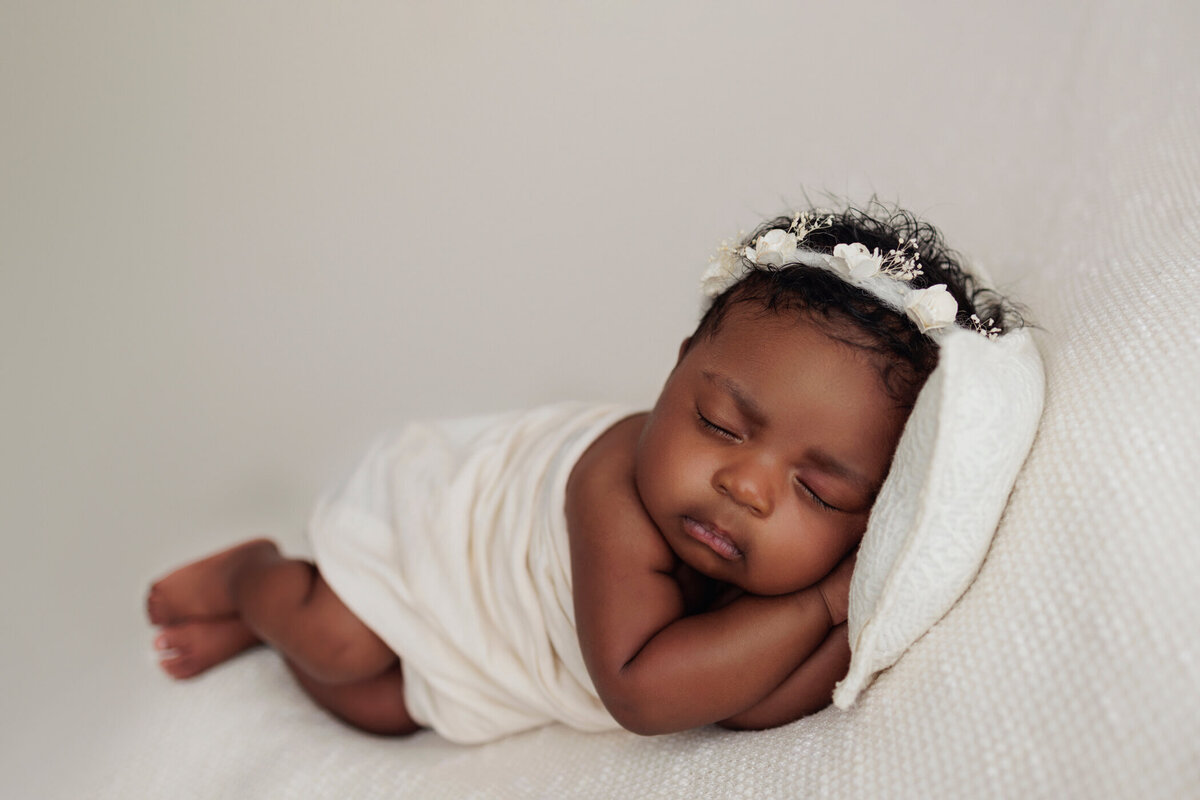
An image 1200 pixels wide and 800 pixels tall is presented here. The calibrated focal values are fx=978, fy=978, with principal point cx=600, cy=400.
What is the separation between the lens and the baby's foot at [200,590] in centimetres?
175

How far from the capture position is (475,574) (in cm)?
150

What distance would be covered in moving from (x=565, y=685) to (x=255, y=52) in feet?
6.63

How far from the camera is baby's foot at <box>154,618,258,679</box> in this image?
167cm

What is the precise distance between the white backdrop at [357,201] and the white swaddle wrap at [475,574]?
0.71 m

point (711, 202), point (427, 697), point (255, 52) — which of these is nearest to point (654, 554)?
point (427, 697)

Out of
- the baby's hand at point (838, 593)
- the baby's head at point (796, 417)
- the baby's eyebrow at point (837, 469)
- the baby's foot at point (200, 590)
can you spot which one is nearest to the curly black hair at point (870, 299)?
the baby's head at point (796, 417)

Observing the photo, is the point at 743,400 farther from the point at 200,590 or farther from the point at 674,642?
the point at 200,590

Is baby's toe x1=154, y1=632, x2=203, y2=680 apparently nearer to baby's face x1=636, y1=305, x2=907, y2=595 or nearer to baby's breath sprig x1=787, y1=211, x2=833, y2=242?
baby's face x1=636, y1=305, x2=907, y2=595

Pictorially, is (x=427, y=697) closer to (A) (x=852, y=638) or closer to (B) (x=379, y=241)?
(A) (x=852, y=638)

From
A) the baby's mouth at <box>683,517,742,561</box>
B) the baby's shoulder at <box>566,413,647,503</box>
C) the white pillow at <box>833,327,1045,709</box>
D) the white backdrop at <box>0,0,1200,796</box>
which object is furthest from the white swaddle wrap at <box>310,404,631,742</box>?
the white backdrop at <box>0,0,1200,796</box>

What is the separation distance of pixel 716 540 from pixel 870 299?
351 millimetres

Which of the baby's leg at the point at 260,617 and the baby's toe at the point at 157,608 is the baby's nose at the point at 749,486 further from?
the baby's toe at the point at 157,608

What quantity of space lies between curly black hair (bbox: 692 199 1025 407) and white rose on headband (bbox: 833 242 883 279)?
0.8 inches

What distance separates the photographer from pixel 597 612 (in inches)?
47.9
